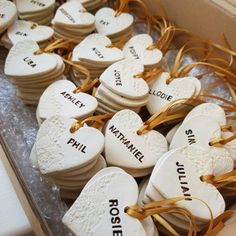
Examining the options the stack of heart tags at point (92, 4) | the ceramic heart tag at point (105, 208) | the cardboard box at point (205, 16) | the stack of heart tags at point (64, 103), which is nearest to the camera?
the ceramic heart tag at point (105, 208)

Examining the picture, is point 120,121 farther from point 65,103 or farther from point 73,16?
point 73,16

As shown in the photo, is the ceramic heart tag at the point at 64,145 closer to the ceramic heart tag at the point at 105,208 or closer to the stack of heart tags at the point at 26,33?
the ceramic heart tag at the point at 105,208

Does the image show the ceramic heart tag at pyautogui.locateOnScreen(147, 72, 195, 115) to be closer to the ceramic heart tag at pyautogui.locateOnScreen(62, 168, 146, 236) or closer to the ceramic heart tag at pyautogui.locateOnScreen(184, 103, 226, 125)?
the ceramic heart tag at pyautogui.locateOnScreen(184, 103, 226, 125)

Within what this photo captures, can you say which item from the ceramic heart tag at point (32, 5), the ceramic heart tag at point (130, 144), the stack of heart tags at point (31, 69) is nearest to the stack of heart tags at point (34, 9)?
the ceramic heart tag at point (32, 5)

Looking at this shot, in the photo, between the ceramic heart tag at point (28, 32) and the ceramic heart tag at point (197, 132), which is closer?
the ceramic heart tag at point (197, 132)

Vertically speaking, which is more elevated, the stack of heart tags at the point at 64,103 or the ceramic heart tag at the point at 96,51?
the ceramic heart tag at the point at 96,51

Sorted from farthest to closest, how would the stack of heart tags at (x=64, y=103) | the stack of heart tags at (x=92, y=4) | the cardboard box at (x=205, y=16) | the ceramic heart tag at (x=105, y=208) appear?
the stack of heart tags at (x=92, y=4) → the cardboard box at (x=205, y=16) → the stack of heart tags at (x=64, y=103) → the ceramic heart tag at (x=105, y=208)
